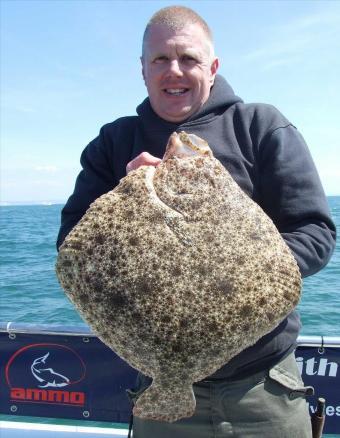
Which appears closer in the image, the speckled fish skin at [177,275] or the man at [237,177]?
the speckled fish skin at [177,275]

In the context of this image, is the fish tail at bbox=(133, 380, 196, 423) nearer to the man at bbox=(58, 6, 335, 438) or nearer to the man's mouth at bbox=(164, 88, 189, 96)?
the man at bbox=(58, 6, 335, 438)

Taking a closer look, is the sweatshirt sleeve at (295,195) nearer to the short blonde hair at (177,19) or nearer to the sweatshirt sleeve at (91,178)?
the short blonde hair at (177,19)

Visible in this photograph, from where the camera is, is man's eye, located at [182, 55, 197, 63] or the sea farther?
the sea

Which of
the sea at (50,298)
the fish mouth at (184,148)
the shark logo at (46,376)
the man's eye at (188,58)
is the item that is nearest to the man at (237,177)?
the man's eye at (188,58)

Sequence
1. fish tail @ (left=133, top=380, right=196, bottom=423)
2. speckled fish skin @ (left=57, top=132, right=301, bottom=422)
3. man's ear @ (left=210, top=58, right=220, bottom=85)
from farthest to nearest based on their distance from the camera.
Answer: man's ear @ (left=210, top=58, right=220, bottom=85)
fish tail @ (left=133, top=380, right=196, bottom=423)
speckled fish skin @ (left=57, top=132, right=301, bottom=422)

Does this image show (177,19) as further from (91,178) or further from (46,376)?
(46,376)

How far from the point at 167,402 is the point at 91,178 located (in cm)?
134

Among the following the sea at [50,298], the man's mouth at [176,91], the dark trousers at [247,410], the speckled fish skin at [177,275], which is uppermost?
the man's mouth at [176,91]

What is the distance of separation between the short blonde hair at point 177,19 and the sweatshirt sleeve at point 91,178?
1.97ft

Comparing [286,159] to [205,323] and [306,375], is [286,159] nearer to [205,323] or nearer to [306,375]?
[205,323]

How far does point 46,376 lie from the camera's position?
3846 mm

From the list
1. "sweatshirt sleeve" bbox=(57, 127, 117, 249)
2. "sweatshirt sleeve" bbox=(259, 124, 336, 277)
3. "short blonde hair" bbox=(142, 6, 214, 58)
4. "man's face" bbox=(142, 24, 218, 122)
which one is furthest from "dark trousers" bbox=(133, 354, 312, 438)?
"short blonde hair" bbox=(142, 6, 214, 58)

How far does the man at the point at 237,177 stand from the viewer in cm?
225

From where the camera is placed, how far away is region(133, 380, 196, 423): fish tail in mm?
1818
